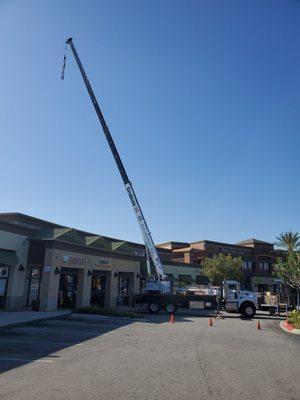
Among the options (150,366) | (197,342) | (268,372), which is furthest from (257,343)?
(150,366)

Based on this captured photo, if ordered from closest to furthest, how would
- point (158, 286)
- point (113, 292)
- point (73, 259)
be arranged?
point (73, 259) → point (158, 286) → point (113, 292)

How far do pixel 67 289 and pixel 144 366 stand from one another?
23699 millimetres

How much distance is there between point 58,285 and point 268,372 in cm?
2225

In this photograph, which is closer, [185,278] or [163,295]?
[163,295]

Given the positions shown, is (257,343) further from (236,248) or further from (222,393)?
(236,248)

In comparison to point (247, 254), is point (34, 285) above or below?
below

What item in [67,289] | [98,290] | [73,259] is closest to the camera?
[73,259]

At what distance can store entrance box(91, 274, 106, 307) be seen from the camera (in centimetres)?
3697

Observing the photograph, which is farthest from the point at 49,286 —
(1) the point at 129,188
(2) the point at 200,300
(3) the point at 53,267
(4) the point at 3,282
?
(2) the point at 200,300

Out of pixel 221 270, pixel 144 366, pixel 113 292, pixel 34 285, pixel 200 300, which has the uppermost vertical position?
pixel 221 270

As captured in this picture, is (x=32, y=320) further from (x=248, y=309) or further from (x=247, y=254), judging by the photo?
(x=247, y=254)

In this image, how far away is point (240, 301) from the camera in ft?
110

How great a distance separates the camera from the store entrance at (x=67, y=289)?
32.4 m

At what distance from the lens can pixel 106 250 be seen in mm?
37281
